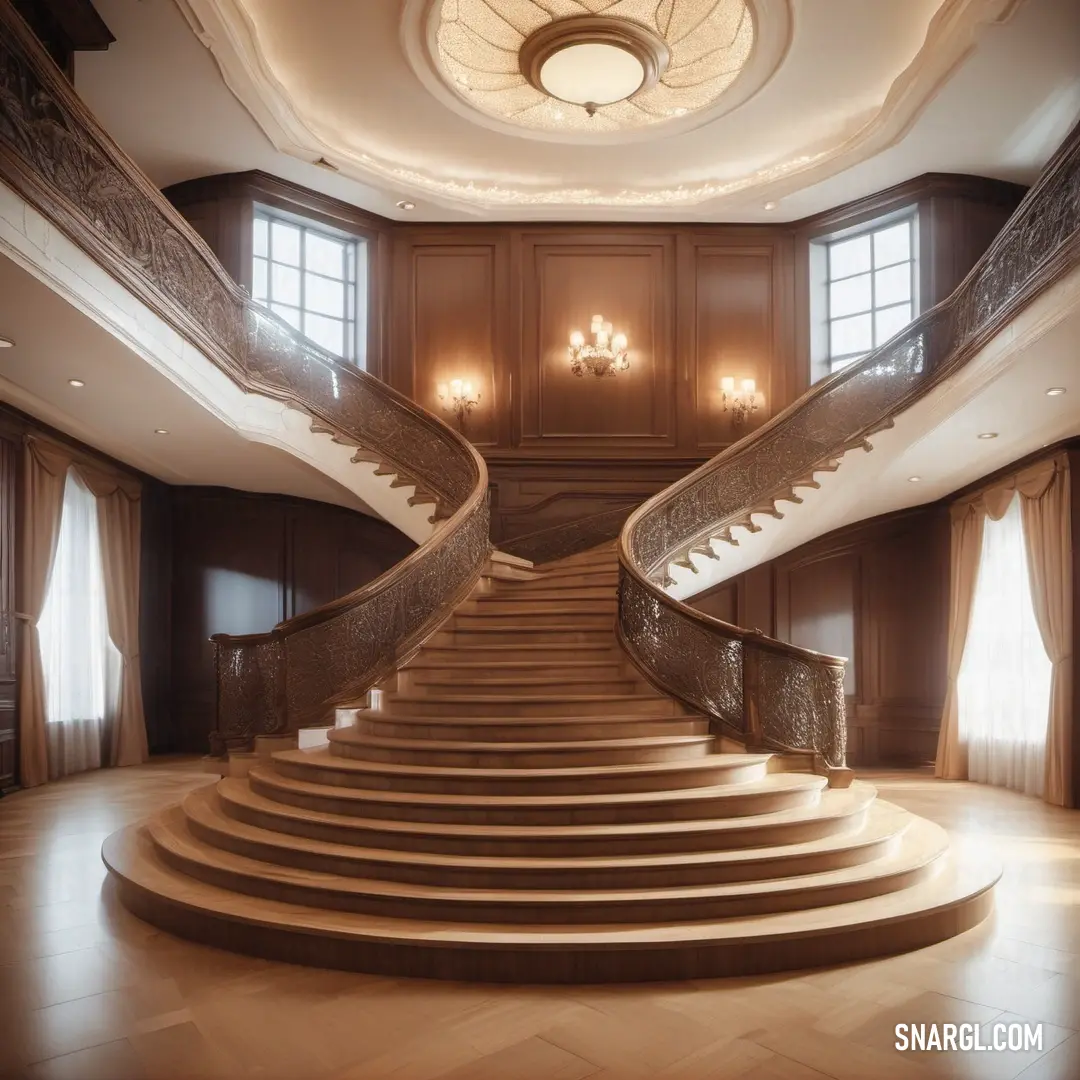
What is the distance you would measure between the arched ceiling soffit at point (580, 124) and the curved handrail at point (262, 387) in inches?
79.3

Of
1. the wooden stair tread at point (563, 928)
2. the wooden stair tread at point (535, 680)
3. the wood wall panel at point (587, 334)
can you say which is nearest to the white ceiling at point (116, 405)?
the wood wall panel at point (587, 334)

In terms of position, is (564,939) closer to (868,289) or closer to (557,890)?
(557,890)

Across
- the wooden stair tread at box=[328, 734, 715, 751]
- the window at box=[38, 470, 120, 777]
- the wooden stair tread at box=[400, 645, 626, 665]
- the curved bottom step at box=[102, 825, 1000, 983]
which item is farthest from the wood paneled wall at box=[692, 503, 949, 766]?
the curved bottom step at box=[102, 825, 1000, 983]

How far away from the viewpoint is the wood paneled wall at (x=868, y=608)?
10.5m

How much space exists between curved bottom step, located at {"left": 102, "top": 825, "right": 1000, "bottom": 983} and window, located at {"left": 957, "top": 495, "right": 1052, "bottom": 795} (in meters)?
4.57

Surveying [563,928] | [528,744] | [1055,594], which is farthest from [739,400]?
[563,928]

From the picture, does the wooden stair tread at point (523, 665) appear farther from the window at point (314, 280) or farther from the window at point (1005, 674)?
the window at point (314, 280)

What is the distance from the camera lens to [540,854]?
448cm

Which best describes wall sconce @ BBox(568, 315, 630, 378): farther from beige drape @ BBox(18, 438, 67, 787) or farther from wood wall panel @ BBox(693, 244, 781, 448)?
beige drape @ BBox(18, 438, 67, 787)

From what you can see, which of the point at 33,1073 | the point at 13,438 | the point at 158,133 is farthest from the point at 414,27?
the point at 33,1073

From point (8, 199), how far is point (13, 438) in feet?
12.0

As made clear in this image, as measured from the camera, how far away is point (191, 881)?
4.75 m

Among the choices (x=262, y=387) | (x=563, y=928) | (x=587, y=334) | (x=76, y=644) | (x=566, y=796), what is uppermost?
(x=587, y=334)

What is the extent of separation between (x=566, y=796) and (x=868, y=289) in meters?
7.84
